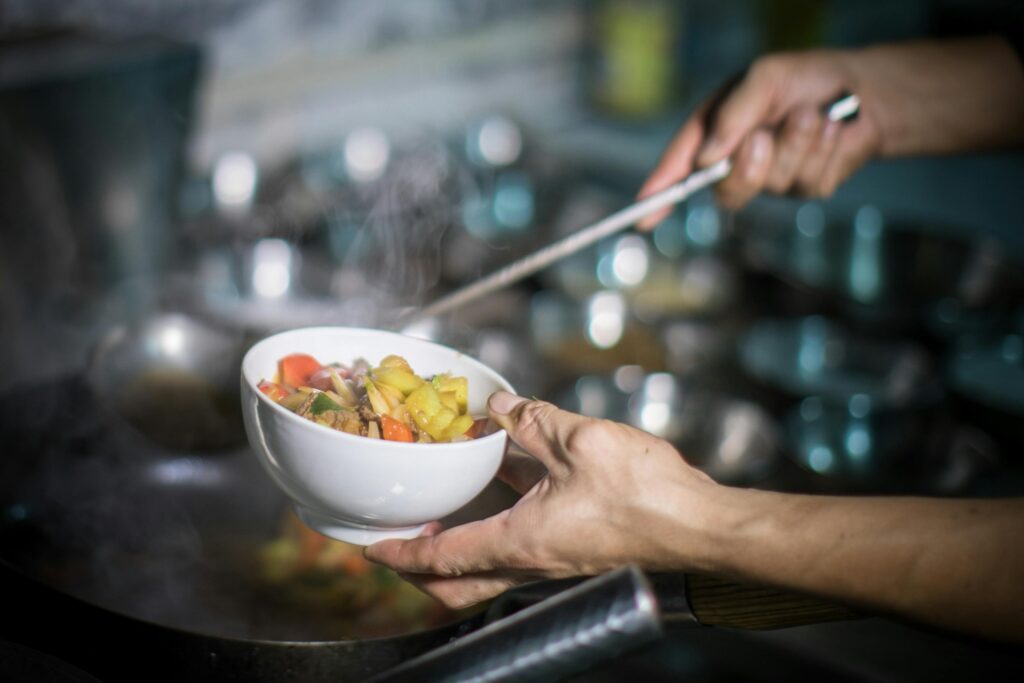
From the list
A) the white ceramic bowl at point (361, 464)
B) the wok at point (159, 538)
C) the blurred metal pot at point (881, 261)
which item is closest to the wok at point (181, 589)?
the wok at point (159, 538)

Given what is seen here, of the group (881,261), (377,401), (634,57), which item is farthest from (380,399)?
(634,57)

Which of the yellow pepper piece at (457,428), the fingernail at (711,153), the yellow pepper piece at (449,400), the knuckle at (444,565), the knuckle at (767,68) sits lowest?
the knuckle at (444,565)

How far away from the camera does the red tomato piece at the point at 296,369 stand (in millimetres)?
903

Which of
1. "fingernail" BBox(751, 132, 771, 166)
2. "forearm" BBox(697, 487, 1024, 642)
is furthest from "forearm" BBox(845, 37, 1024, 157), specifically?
"forearm" BBox(697, 487, 1024, 642)

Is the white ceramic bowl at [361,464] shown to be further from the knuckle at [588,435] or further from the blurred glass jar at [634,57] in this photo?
the blurred glass jar at [634,57]

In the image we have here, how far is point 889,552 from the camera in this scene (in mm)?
749

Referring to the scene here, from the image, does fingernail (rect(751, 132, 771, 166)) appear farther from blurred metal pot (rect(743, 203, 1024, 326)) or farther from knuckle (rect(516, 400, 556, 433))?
blurred metal pot (rect(743, 203, 1024, 326))

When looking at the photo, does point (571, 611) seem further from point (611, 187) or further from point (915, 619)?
point (611, 187)

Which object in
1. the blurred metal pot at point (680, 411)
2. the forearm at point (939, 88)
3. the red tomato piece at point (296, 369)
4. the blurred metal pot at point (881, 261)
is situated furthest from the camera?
the blurred metal pot at point (881, 261)

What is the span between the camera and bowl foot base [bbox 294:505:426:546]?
0.87 m

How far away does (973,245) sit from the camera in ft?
8.23

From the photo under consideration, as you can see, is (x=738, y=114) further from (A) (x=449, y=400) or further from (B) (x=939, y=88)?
(A) (x=449, y=400)

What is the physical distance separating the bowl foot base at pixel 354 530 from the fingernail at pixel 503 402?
161 millimetres

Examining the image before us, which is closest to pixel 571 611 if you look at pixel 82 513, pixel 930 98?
pixel 82 513
